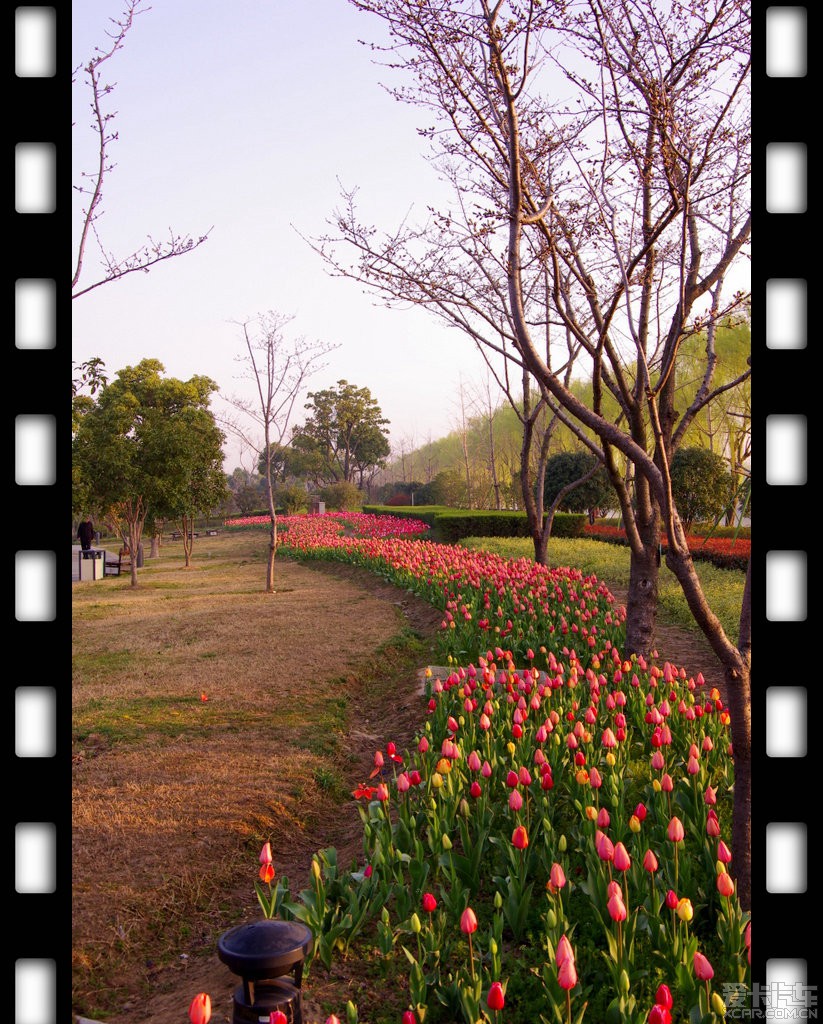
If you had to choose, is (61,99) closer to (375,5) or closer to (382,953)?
(375,5)

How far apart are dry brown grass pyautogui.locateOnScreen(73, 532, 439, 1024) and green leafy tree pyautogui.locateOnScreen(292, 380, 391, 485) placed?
48655 millimetres

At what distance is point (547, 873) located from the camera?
348cm

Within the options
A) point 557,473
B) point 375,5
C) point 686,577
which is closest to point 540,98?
point 375,5

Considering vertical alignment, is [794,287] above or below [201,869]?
above

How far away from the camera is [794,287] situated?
2.18 m

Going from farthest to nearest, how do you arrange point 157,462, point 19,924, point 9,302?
point 157,462, point 9,302, point 19,924

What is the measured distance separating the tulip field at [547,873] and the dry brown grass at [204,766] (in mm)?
371

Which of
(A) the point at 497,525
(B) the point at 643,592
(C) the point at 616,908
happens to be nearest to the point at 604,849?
(C) the point at 616,908

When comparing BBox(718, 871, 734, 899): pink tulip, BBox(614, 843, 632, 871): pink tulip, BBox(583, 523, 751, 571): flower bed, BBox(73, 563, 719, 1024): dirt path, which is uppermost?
BBox(583, 523, 751, 571): flower bed

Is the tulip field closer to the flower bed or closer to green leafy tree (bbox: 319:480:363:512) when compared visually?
the flower bed

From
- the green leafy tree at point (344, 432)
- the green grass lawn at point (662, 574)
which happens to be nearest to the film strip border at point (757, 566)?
the green grass lawn at point (662, 574)

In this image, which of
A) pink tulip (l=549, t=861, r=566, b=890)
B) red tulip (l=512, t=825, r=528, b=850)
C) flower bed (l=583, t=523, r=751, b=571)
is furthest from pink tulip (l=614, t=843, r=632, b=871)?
flower bed (l=583, t=523, r=751, b=571)

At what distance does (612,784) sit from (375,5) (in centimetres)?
390

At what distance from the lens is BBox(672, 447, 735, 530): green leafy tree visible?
19.5 meters
